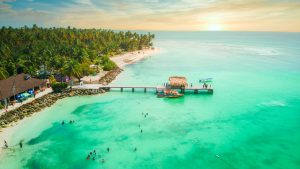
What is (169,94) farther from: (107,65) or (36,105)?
(107,65)

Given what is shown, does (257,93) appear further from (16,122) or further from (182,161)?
(16,122)

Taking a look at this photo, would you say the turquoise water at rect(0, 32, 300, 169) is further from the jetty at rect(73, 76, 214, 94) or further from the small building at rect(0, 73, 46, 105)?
the small building at rect(0, 73, 46, 105)

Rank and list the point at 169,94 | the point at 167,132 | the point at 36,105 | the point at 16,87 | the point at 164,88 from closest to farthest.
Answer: the point at 167,132 → the point at 36,105 → the point at 16,87 → the point at 169,94 → the point at 164,88

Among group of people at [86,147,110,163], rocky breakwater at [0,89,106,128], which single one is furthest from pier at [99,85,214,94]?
group of people at [86,147,110,163]

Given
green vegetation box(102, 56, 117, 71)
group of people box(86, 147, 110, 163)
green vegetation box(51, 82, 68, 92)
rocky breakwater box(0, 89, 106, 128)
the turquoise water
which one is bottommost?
group of people box(86, 147, 110, 163)

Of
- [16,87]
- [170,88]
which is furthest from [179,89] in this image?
[16,87]

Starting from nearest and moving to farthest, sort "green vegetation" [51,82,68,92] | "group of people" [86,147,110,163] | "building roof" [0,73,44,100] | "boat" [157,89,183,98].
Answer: "group of people" [86,147,110,163]
"building roof" [0,73,44,100]
"green vegetation" [51,82,68,92]
"boat" [157,89,183,98]

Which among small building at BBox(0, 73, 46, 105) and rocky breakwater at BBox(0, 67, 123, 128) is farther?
small building at BBox(0, 73, 46, 105)

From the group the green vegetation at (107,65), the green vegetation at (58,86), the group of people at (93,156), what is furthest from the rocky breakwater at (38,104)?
the group of people at (93,156)

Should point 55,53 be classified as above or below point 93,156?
above
